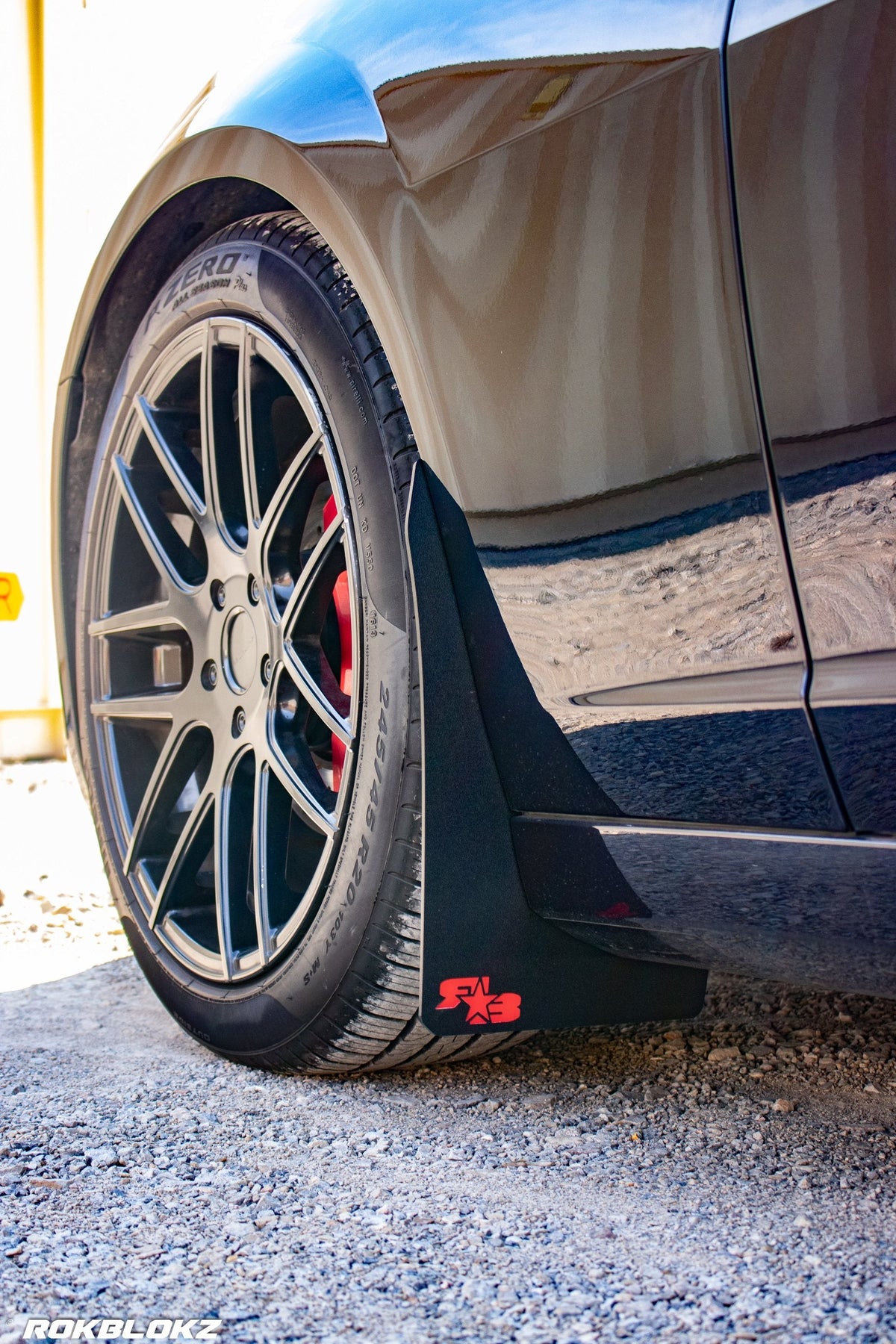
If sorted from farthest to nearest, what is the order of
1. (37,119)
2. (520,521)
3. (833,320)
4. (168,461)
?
(37,119)
(168,461)
(520,521)
(833,320)

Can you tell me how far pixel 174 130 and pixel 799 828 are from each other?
1.37 m

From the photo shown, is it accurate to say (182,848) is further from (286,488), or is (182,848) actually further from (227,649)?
(286,488)

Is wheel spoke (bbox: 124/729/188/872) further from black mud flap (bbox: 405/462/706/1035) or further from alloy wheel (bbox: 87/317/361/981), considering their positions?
black mud flap (bbox: 405/462/706/1035)

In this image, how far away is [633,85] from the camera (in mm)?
1011

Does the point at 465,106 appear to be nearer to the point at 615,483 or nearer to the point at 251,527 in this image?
the point at 615,483

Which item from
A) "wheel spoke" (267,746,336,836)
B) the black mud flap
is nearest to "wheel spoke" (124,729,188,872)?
"wheel spoke" (267,746,336,836)

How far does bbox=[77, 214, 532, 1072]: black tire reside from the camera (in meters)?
1.32

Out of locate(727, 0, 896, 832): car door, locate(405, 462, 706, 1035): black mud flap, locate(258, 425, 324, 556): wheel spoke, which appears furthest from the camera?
locate(258, 425, 324, 556): wheel spoke

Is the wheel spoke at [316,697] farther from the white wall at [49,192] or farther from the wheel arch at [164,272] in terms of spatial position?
the white wall at [49,192]

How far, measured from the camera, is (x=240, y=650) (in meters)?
1.61

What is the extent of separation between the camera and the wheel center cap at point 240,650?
1.58 m

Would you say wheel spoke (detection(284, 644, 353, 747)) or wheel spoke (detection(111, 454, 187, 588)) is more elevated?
wheel spoke (detection(111, 454, 187, 588))

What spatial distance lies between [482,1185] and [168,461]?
3.61 feet

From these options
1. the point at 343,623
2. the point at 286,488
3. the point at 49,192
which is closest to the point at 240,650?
the point at 343,623
